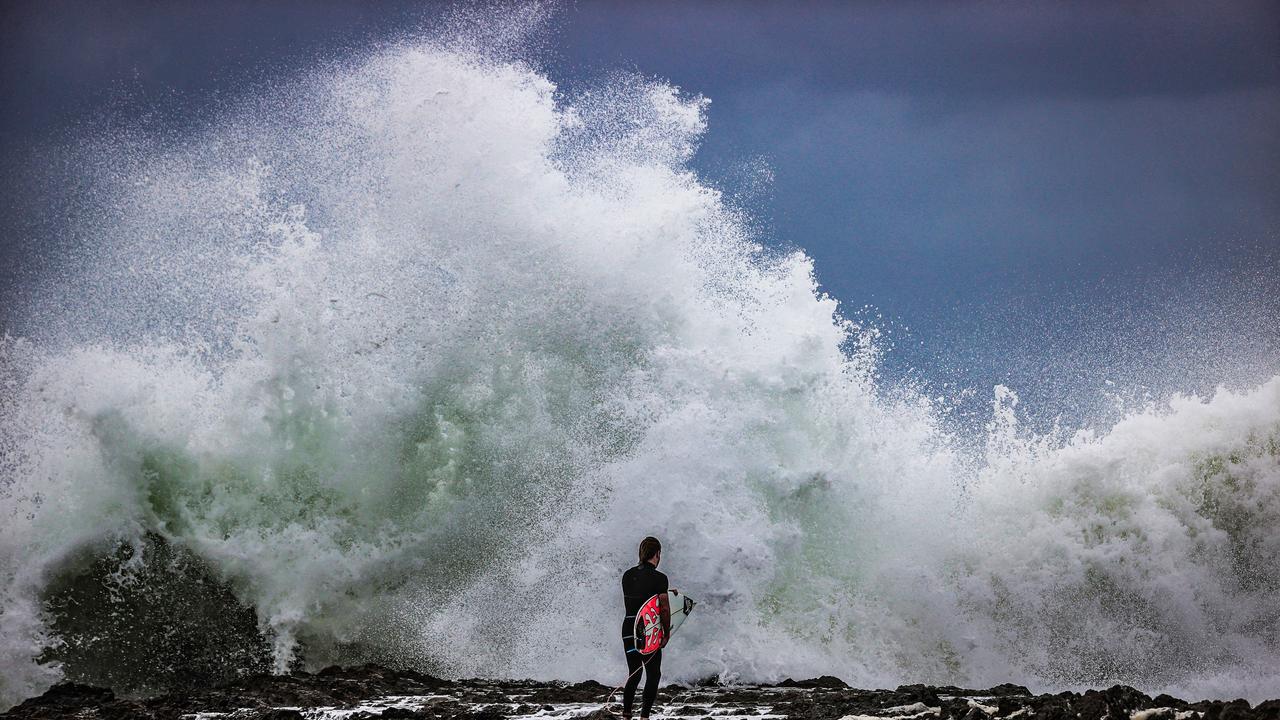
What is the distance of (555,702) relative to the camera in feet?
34.9

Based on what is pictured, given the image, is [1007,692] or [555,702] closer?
[555,702]

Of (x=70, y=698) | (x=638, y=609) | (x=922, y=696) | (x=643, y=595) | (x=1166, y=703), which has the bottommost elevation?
(x=1166, y=703)

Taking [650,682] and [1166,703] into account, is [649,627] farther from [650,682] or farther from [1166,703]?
[1166,703]

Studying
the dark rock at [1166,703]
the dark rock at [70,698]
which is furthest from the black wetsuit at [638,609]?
the dark rock at [70,698]

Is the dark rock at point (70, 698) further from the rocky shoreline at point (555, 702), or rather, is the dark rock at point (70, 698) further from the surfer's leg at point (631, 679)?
the surfer's leg at point (631, 679)

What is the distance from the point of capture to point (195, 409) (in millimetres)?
16484

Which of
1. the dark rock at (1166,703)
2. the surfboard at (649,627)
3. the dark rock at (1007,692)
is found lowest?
the dark rock at (1166,703)

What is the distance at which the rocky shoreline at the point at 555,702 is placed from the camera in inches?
308

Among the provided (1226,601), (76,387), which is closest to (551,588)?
(76,387)

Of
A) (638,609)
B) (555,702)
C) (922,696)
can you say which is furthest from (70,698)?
(922,696)

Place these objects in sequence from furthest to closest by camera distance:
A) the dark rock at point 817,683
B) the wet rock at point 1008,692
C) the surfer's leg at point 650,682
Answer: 1. the dark rock at point 817,683
2. the wet rock at point 1008,692
3. the surfer's leg at point 650,682

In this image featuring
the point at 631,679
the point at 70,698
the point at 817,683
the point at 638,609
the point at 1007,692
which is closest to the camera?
the point at 638,609

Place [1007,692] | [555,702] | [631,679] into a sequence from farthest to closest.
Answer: [1007,692] < [555,702] < [631,679]

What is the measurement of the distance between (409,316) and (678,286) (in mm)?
4815
